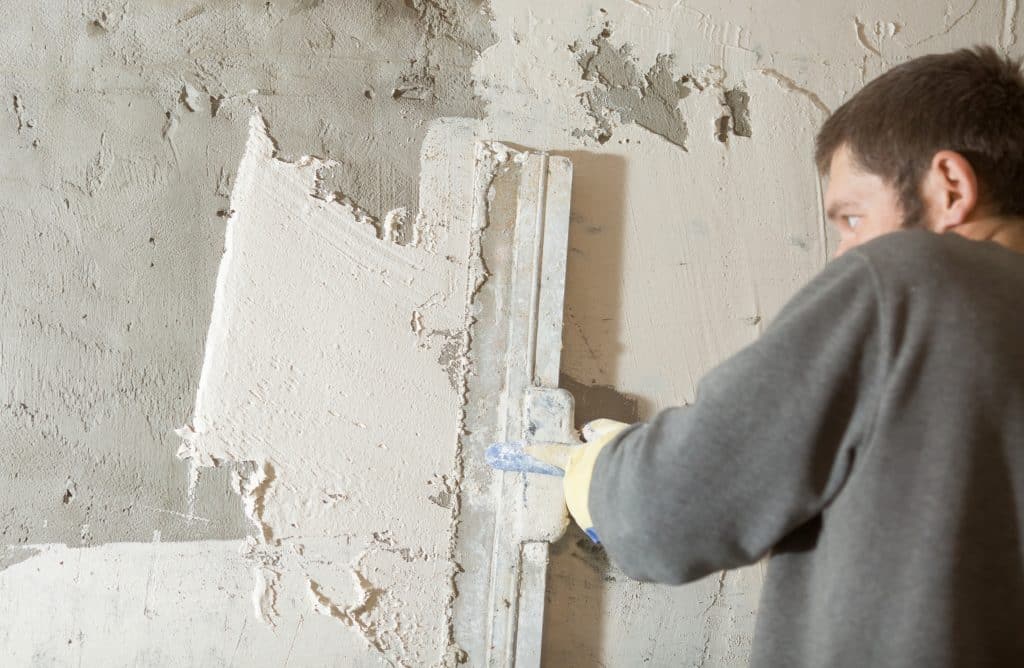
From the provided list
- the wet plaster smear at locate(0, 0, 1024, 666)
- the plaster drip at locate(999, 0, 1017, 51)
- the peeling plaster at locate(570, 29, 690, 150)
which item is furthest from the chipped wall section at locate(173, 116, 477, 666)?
the plaster drip at locate(999, 0, 1017, 51)

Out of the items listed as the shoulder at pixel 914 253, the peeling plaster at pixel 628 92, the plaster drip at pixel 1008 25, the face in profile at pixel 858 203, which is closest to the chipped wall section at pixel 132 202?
the peeling plaster at pixel 628 92

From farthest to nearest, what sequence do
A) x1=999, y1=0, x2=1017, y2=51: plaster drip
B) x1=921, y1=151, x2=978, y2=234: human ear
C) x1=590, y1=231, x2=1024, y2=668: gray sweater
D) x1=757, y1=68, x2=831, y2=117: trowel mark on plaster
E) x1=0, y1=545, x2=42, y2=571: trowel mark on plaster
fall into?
x1=999, y1=0, x2=1017, y2=51: plaster drip → x1=757, y1=68, x2=831, y2=117: trowel mark on plaster → x1=0, y1=545, x2=42, y2=571: trowel mark on plaster → x1=921, y1=151, x2=978, y2=234: human ear → x1=590, y1=231, x2=1024, y2=668: gray sweater

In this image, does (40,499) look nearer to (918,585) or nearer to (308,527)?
(308,527)

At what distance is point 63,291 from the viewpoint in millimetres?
1203

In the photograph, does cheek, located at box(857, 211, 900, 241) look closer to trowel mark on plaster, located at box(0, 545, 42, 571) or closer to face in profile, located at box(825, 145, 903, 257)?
face in profile, located at box(825, 145, 903, 257)

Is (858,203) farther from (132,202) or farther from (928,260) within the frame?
(132,202)

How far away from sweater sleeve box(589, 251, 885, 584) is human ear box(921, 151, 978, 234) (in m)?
0.19

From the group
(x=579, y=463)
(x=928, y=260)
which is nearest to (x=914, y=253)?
(x=928, y=260)

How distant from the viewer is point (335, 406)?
4.08ft

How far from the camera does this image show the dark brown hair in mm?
841

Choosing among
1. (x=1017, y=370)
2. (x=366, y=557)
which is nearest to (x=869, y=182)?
(x=1017, y=370)

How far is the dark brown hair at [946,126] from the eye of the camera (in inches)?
33.1

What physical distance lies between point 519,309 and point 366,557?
1.66 ft

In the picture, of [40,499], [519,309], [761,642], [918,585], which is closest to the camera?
[918,585]
